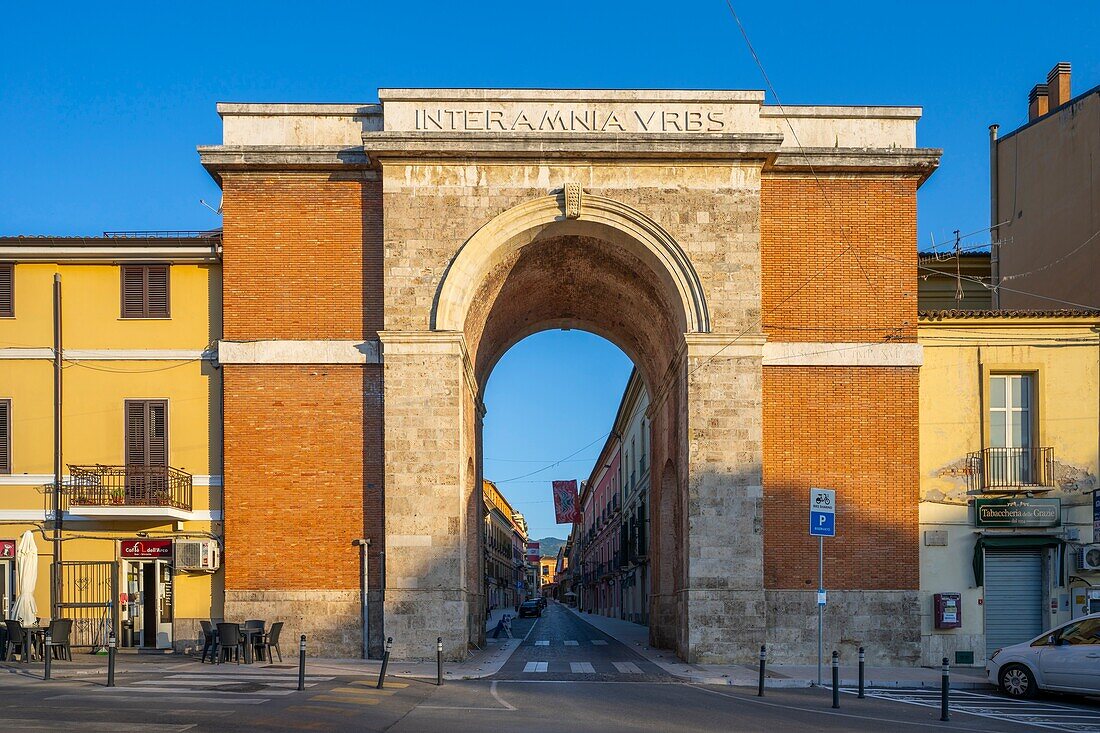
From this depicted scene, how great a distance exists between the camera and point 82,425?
21.9 metres

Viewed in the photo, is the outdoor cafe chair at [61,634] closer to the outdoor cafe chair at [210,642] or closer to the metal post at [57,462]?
the metal post at [57,462]

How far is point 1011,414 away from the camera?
73.8ft

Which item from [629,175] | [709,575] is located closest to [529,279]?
[629,175]

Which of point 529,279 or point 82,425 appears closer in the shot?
point 82,425

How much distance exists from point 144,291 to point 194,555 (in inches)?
233

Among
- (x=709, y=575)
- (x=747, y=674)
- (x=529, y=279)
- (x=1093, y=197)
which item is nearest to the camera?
(x=747, y=674)

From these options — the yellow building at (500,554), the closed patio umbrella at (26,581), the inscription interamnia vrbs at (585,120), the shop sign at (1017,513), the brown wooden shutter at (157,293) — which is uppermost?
the inscription interamnia vrbs at (585,120)

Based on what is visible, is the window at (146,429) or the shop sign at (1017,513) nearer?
the shop sign at (1017,513)

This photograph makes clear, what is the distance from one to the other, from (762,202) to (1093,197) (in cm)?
1096

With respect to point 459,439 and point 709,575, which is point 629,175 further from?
point 709,575

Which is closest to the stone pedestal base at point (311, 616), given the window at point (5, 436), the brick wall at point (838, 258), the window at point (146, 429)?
the window at point (146, 429)

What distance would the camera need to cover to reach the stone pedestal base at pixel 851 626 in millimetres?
20750

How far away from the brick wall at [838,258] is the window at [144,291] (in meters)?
13.0

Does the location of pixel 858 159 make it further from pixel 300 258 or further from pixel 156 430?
pixel 156 430
